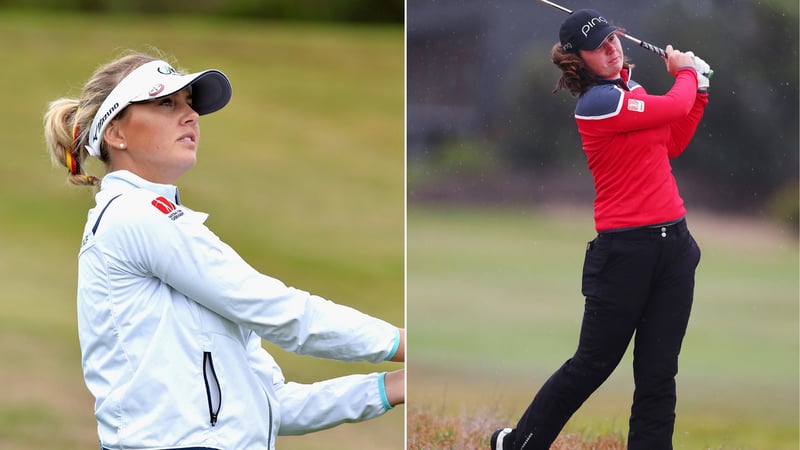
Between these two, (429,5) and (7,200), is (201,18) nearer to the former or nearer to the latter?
(7,200)

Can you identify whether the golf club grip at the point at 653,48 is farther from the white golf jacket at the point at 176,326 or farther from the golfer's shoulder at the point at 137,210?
the golfer's shoulder at the point at 137,210

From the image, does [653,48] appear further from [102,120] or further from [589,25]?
[102,120]

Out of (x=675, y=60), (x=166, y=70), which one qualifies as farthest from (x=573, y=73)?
(x=166, y=70)

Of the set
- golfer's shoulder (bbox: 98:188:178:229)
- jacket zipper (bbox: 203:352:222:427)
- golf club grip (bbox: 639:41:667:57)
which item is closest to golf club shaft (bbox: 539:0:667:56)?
golf club grip (bbox: 639:41:667:57)

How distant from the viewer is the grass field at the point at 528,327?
3.49 m

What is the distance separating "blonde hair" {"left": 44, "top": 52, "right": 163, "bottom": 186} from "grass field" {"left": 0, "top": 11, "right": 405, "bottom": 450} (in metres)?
4.11

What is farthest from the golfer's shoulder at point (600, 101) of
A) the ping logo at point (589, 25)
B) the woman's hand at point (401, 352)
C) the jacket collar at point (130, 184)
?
the jacket collar at point (130, 184)

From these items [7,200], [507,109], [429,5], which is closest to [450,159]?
[507,109]

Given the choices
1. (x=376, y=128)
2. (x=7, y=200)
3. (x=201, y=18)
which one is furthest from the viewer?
(x=201, y=18)

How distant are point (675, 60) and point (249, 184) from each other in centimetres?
1255

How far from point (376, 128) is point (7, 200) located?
16.8ft

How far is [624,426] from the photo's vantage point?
3379 millimetres

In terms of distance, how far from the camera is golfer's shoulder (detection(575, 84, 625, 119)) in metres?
3.24

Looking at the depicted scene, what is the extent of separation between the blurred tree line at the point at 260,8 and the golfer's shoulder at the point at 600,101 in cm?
2055
